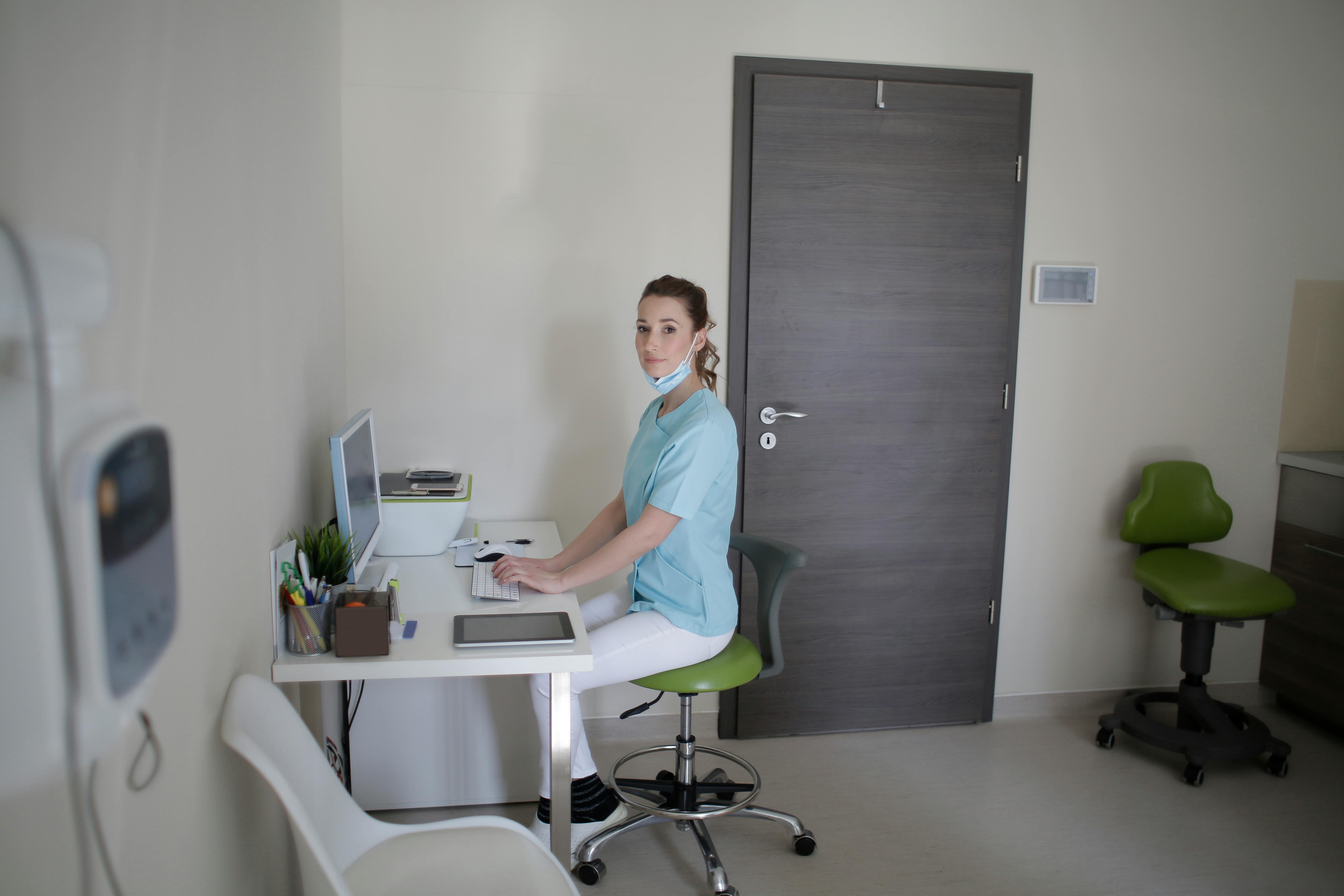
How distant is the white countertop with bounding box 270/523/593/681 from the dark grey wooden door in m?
1.12

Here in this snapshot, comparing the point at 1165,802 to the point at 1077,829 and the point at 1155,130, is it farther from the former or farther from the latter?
the point at 1155,130

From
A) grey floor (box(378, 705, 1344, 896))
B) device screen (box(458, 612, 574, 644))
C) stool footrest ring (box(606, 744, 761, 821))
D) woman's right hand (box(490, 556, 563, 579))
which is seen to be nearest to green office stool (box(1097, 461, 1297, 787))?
grey floor (box(378, 705, 1344, 896))

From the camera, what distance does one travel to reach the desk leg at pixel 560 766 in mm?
1790

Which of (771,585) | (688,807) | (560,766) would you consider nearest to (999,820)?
(688,807)

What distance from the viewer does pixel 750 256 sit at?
2818 mm

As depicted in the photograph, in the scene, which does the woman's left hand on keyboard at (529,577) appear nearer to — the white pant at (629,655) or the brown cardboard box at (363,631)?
the white pant at (629,655)

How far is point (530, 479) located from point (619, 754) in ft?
3.01

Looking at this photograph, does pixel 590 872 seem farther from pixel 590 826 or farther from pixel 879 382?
pixel 879 382

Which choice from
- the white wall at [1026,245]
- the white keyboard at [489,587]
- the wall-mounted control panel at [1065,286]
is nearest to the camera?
the white keyboard at [489,587]

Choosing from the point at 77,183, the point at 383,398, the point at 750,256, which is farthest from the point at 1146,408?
the point at 77,183

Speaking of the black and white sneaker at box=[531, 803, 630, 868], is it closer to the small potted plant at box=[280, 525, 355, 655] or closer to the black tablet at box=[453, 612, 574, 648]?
the black tablet at box=[453, 612, 574, 648]

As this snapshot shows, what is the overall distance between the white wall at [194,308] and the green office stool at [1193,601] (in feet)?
8.44

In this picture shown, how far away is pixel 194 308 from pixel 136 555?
0.45 m

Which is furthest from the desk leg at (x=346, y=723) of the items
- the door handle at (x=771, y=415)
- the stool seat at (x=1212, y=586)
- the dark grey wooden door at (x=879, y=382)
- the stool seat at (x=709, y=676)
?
the stool seat at (x=1212, y=586)
